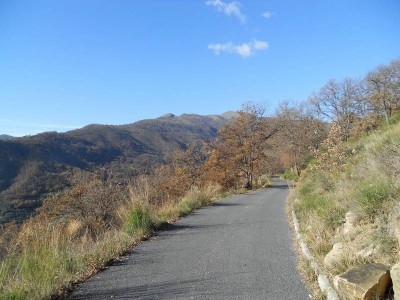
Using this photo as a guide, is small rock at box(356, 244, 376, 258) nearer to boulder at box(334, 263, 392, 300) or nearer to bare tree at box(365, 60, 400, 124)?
boulder at box(334, 263, 392, 300)

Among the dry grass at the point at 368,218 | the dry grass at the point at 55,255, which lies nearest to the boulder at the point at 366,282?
the dry grass at the point at 368,218

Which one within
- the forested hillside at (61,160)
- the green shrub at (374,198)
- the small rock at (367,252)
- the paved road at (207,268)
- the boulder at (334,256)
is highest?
the forested hillside at (61,160)

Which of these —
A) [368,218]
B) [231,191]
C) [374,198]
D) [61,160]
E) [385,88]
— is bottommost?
[231,191]

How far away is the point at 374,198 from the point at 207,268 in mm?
3347

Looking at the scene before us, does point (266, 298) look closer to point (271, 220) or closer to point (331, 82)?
point (271, 220)

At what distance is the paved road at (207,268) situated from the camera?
5215mm

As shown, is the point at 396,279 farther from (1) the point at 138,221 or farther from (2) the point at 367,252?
(1) the point at 138,221

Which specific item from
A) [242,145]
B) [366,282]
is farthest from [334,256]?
[242,145]

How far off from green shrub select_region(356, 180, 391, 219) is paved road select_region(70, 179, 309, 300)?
1723 mm

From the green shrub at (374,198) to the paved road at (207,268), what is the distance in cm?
172

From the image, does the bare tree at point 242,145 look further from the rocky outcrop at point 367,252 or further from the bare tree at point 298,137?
the rocky outcrop at point 367,252

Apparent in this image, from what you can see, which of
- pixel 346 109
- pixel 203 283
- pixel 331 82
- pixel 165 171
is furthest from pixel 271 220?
pixel 331 82

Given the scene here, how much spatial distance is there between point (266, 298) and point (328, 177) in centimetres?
884

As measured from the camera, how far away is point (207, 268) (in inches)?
253
